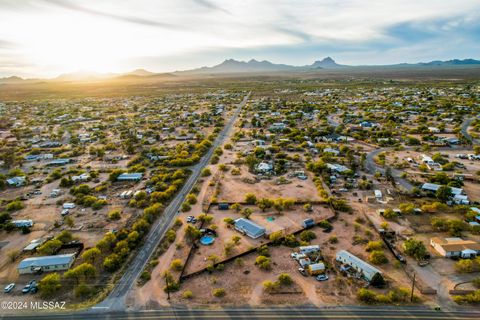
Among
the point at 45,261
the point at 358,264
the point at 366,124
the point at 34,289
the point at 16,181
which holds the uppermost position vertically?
the point at 366,124

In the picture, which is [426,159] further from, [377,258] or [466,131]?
[377,258]

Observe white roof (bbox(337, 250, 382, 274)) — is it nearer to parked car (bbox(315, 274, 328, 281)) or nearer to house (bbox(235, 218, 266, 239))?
parked car (bbox(315, 274, 328, 281))

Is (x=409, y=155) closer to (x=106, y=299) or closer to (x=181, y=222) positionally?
(x=181, y=222)

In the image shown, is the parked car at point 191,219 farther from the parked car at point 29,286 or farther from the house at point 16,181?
the house at point 16,181

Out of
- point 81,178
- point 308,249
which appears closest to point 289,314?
point 308,249

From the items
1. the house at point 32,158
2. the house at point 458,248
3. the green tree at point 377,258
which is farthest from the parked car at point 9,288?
the house at point 32,158

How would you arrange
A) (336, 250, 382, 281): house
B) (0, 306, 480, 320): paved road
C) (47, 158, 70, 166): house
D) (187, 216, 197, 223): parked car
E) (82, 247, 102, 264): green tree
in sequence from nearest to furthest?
(0, 306, 480, 320): paved road < (336, 250, 382, 281): house < (82, 247, 102, 264): green tree < (187, 216, 197, 223): parked car < (47, 158, 70, 166): house

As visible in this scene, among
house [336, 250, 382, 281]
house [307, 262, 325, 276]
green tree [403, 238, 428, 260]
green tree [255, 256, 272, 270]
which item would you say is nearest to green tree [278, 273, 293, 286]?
green tree [255, 256, 272, 270]
